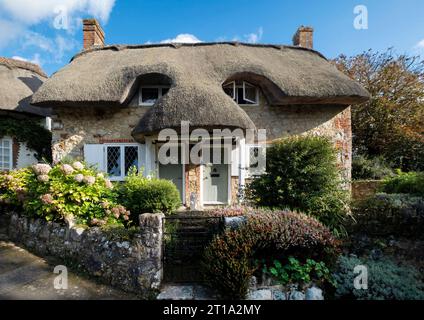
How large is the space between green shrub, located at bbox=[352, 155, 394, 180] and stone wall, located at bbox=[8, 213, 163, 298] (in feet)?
33.6

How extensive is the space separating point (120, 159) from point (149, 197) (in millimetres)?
3282

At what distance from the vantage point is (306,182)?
498 cm

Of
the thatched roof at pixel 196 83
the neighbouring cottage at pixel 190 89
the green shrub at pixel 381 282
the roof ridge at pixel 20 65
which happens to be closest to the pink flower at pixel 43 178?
the thatched roof at pixel 196 83

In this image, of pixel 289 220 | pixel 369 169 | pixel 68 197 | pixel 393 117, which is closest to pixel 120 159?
pixel 68 197

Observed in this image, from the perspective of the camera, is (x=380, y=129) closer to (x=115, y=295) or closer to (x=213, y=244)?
(x=213, y=244)

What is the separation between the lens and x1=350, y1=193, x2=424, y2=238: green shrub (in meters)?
4.57

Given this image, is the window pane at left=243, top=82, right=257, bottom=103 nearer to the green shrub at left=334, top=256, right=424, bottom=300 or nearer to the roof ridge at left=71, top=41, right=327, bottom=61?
the roof ridge at left=71, top=41, right=327, bottom=61

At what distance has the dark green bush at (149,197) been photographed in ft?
17.8

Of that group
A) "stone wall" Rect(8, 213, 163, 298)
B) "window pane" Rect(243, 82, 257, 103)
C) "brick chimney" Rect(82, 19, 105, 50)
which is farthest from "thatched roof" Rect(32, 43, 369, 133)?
"stone wall" Rect(8, 213, 163, 298)

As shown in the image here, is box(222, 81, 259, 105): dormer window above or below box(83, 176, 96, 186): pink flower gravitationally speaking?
above

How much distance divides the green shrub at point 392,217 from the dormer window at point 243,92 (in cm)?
495

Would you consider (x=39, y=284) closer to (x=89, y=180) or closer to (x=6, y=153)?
(x=89, y=180)

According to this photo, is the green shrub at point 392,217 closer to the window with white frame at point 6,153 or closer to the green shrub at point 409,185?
the green shrub at point 409,185

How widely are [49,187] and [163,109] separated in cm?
339
